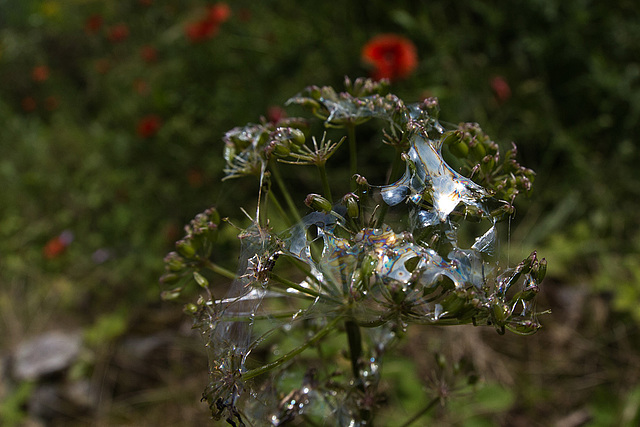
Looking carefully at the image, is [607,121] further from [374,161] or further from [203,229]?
[203,229]

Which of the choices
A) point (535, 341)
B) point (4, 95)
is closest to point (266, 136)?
point (535, 341)

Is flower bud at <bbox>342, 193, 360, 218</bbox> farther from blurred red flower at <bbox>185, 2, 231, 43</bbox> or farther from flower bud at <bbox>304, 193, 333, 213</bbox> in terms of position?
blurred red flower at <bbox>185, 2, 231, 43</bbox>

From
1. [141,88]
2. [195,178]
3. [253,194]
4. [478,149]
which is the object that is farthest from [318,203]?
[141,88]

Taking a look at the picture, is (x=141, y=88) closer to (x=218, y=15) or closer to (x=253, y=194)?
(x=218, y=15)

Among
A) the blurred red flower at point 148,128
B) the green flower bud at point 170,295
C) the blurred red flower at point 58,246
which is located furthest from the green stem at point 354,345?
the blurred red flower at point 58,246

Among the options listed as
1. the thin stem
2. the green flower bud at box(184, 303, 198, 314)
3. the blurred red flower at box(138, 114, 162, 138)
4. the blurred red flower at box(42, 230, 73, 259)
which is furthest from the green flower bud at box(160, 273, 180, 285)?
the blurred red flower at box(42, 230, 73, 259)

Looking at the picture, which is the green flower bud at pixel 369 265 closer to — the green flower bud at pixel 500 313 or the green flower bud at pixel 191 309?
the green flower bud at pixel 500 313
